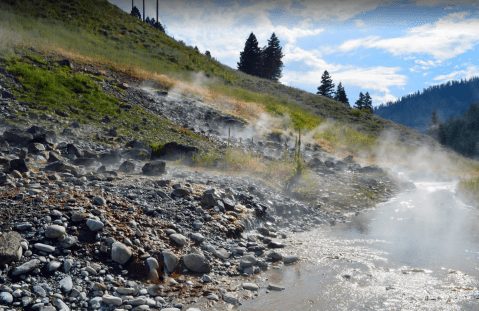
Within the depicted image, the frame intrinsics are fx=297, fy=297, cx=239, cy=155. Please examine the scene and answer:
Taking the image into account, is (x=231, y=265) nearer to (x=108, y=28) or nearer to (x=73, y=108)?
(x=73, y=108)

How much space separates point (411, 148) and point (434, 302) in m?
25.3

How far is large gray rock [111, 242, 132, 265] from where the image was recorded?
4.12m

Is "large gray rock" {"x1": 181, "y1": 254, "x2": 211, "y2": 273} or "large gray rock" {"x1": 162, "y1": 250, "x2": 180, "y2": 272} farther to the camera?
"large gray rock" {"x1": 181, "y1": 254, "x2": 211, "y2": 273}

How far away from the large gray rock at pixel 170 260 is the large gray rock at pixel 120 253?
50 cm

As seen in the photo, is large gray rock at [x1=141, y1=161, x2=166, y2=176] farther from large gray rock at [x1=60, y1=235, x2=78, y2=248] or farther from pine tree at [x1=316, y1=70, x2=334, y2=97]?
pine tree at [x1=316, y1=70, x2=334, y2=97]

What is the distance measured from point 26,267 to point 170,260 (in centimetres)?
176

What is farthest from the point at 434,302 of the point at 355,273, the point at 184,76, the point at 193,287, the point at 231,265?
the point at 184,76

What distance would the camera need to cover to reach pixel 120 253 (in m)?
4.16

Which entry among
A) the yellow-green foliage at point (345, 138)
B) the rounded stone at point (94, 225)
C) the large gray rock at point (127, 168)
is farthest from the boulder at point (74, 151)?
the yellow-green foliage at point (345, 138)

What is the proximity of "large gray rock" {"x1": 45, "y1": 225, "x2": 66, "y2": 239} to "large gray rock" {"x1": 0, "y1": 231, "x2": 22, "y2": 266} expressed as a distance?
0.35m

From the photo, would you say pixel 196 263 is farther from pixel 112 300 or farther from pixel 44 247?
pixel 44 247

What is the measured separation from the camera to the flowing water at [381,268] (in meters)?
4.00

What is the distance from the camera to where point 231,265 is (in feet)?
16.0

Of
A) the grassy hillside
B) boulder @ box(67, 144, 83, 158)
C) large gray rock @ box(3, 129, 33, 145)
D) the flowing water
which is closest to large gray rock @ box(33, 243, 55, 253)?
the flowing water
